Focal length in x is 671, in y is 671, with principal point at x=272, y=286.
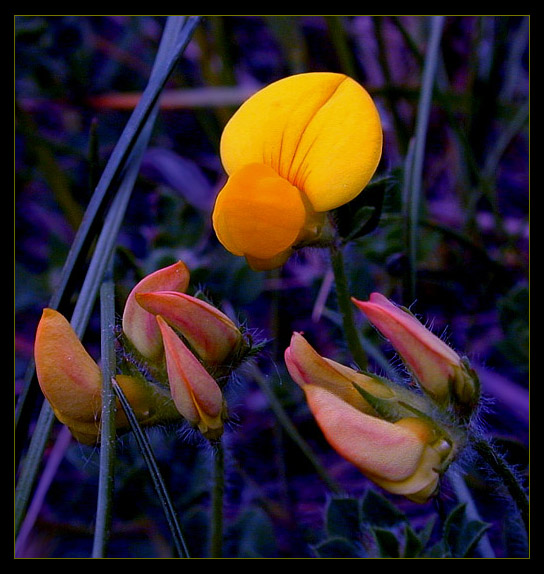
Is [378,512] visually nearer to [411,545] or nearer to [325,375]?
[411,545]

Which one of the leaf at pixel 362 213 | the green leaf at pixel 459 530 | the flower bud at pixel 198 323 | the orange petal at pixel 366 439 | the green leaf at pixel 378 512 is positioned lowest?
the green leaf at pixel 378 512

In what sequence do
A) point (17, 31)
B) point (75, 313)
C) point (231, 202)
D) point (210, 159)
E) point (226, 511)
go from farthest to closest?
1. point (210, 159)
2. point (17, 31)
3. point (226, 511)
4. point (75, 313)
5. point (231, 202)

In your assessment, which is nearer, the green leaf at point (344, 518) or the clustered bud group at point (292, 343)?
the clustered bud group at point (292, 343)

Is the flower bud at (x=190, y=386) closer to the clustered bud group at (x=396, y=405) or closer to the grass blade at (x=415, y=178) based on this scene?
the clustered bud group at (x=396, y=405)

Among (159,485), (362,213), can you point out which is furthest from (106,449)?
(362,213)

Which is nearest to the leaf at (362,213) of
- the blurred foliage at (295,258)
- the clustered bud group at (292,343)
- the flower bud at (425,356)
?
the blurred foliage at (295,258)

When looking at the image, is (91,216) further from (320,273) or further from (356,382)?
(320,273)

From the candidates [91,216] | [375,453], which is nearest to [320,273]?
[91,216]
